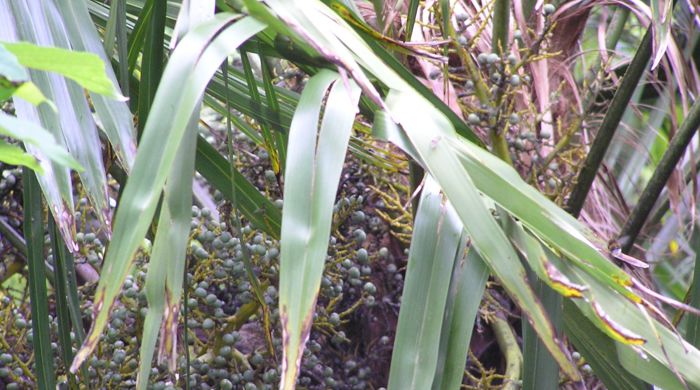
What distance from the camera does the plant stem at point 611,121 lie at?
104 cm

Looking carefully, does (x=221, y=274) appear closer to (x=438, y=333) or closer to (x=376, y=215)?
(x=376, y=215)

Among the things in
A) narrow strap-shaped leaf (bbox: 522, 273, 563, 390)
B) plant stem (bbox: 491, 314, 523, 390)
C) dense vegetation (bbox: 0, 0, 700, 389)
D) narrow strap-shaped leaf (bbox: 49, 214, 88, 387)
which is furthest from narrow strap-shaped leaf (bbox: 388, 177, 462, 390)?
plant stem (bbox: 491, 314, 523, 390)

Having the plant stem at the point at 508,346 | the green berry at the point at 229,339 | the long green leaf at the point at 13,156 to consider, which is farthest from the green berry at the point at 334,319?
the long green leaf at the point at 13,156

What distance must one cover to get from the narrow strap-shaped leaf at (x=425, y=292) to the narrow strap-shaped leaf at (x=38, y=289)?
0.38 metres

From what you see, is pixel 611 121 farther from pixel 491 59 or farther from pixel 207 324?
pixel 207 324

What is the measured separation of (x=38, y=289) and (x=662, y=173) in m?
0.74

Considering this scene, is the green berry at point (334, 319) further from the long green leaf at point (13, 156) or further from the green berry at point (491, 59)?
the long green leaf at point (13, 156)

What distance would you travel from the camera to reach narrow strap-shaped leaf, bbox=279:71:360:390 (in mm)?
475

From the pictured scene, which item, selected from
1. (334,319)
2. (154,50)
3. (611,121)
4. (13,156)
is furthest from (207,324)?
(13,156)

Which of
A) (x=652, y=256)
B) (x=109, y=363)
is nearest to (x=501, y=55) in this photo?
(x=109, y=363)

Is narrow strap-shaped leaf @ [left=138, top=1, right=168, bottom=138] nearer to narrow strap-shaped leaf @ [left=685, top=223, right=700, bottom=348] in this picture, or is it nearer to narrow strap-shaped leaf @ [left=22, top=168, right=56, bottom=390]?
narrow strap-shaped leaf @ [left=22, top=168, right=56, bottom=390]

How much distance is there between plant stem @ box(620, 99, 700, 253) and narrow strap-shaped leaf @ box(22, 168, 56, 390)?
72 centimetres

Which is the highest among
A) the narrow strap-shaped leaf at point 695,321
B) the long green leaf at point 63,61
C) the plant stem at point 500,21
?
the long green leaf at point 63,61

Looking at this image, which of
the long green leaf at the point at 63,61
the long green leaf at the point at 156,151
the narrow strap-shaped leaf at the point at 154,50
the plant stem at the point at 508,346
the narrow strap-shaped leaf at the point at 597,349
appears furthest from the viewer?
the plant stem at the point at 508,346
